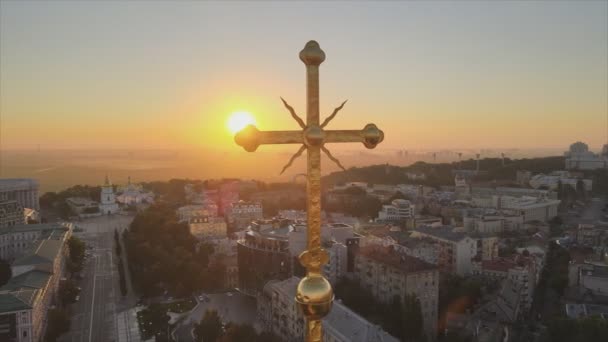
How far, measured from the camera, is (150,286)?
15641mm

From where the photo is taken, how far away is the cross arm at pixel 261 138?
4.56ft

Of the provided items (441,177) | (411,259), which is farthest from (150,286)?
(441,177)

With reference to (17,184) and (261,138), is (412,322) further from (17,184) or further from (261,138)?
(17,184)

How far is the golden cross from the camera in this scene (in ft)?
4.56

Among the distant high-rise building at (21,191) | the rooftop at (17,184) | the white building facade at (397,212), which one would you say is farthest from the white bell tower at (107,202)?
the white building facade at (397,212)

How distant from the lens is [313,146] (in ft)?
4.72

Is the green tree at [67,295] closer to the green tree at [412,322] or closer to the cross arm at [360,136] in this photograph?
the green tree at [412,322]

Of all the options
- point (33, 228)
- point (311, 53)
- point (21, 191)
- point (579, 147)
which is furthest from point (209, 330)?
point (579, 147)

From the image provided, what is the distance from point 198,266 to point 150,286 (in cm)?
171

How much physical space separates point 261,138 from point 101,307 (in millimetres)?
15264

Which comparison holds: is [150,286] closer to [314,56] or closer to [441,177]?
[314,56]

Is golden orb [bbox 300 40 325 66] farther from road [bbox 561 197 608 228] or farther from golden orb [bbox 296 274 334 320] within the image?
road [bbox 561 197 608 228]

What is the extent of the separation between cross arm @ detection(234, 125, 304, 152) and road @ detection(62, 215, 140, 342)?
1242 centimetres

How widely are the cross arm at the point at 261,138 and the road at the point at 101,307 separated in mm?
12417
